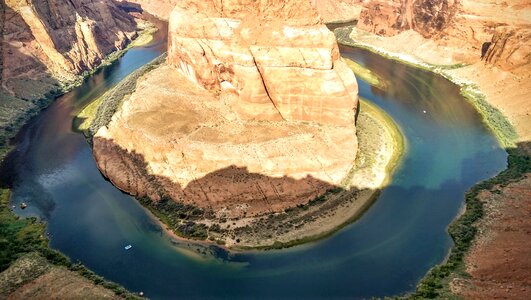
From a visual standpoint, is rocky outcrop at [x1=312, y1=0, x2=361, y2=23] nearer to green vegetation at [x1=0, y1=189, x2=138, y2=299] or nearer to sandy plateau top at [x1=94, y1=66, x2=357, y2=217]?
sandy plateau top at [x1=94, y1=66, x2=357, y2=217]

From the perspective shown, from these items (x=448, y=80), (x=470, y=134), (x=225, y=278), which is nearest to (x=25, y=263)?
(x=225, y=278)

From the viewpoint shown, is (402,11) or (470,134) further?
(402,11)

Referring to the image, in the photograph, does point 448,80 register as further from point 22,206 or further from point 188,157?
point 22,206

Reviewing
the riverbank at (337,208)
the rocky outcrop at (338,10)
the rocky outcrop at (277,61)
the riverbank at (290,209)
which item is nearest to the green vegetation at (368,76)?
the riverbank at (290,209)

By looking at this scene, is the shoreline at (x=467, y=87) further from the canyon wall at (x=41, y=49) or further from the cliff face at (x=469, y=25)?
the canyon wall at (x=41, y=49)

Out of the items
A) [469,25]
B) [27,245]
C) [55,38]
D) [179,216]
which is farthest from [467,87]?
[55,38]
